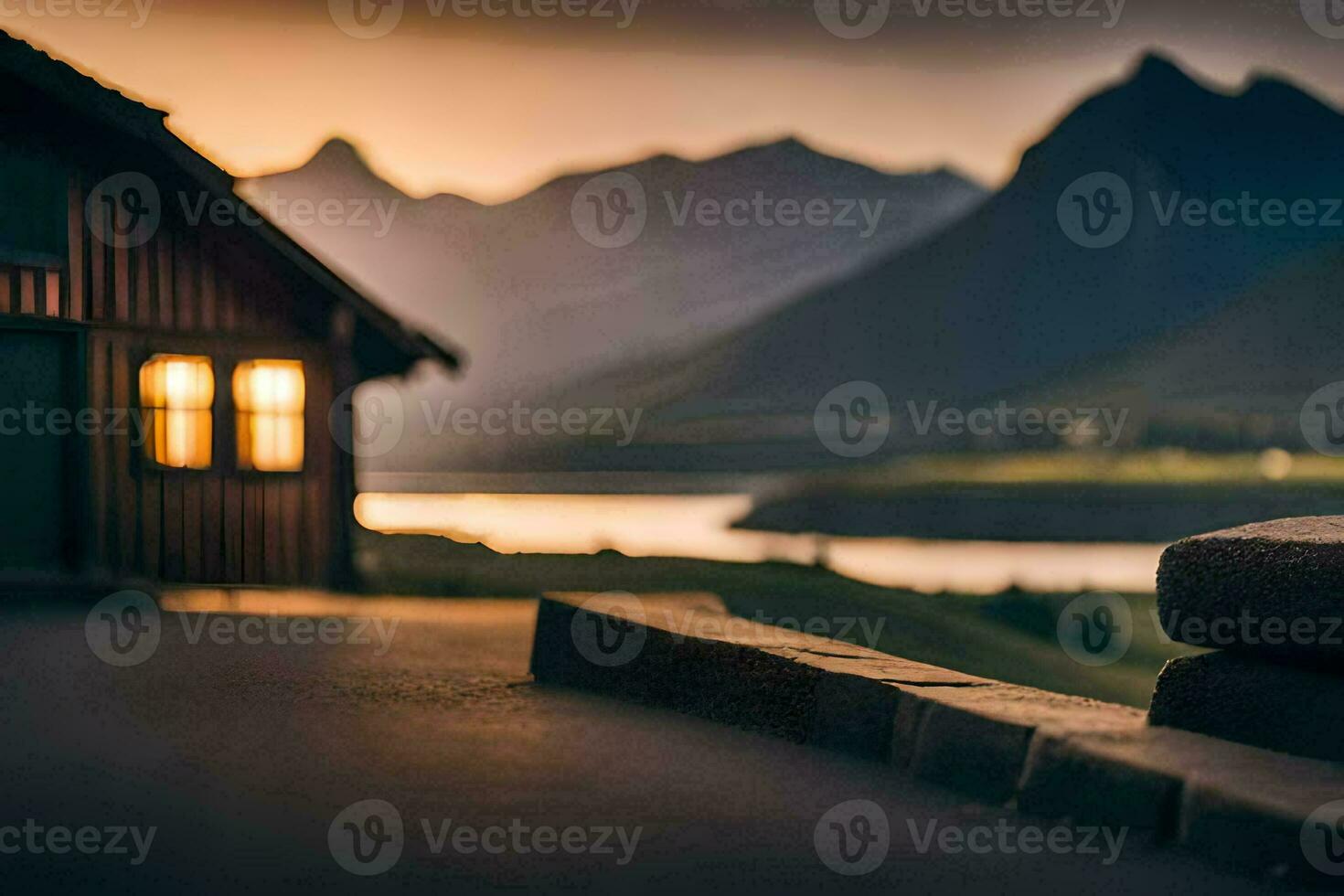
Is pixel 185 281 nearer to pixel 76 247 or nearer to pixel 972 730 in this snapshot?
pixel 76 247

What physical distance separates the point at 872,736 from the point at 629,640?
2177 millimetres

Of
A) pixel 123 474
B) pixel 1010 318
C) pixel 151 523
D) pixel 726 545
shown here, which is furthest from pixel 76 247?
pixel 1010 318

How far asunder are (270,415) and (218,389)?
64 cm

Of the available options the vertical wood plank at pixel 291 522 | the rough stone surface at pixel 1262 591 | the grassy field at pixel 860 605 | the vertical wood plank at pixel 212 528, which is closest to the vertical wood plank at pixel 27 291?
the vertical wood plank at pixel 212 528

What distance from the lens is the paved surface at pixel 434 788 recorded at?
5.15m

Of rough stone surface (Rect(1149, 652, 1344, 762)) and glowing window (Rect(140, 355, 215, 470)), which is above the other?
glowing window (Rect(140, 355, 215, 470))

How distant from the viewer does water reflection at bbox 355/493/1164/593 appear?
77.3 ft

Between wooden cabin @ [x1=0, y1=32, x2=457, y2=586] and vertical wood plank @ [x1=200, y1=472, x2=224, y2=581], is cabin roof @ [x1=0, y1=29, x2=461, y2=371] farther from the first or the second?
vertical wood plank @ [x1=200, y1=472, x2=224, y2=581]

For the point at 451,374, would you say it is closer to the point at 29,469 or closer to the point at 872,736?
the point at 29,469

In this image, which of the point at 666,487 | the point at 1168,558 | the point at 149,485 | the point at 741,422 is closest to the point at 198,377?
the point at 149,485

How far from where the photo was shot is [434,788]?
6461mm

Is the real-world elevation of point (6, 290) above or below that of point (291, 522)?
above

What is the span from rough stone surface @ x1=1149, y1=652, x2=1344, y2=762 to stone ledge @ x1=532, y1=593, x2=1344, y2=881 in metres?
0.14

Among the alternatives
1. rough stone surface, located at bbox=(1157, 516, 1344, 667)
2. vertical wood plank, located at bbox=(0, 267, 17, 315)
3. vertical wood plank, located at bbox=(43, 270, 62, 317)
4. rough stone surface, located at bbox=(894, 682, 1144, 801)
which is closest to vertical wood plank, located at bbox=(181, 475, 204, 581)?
vertical wood plank, located at bbox=(43, 270, 62, 317)
